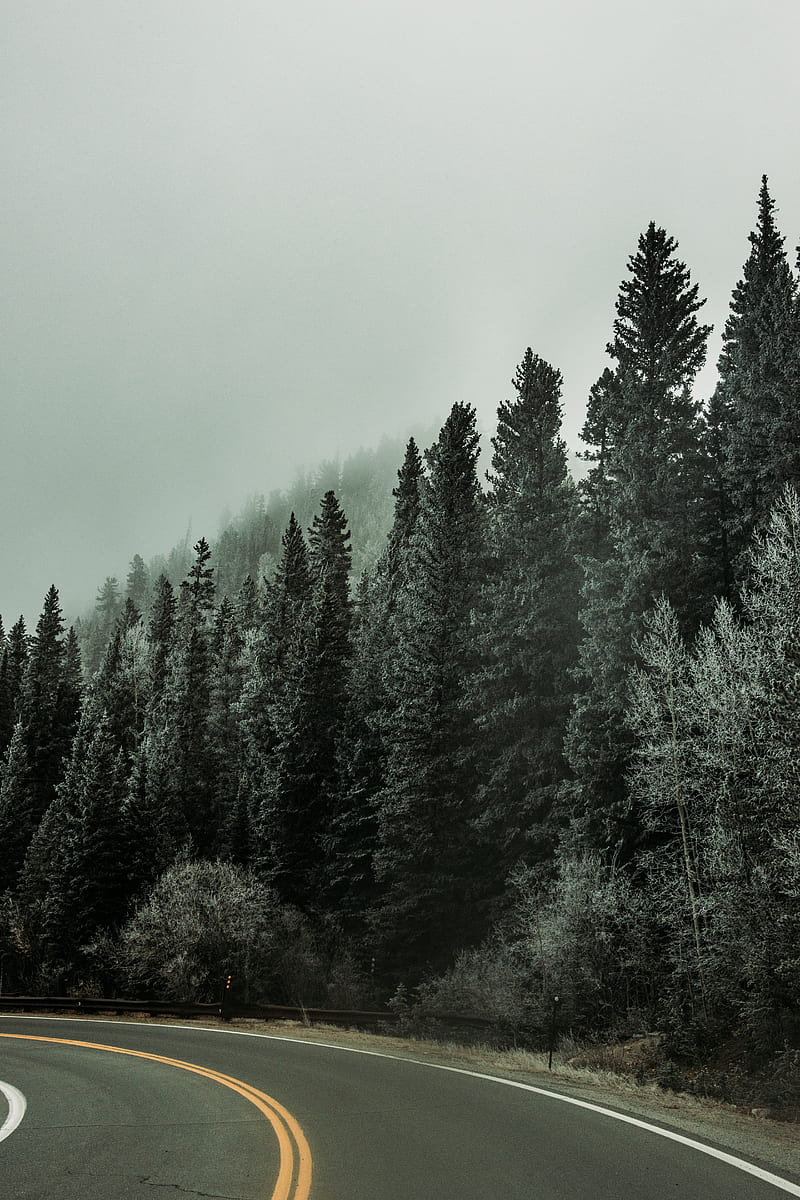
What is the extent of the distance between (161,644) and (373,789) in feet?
159

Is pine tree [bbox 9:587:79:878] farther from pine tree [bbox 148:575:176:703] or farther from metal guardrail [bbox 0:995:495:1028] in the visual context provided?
metal guardrail [bbox 0:995:495:1028]

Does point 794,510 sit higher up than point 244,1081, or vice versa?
point 794,510

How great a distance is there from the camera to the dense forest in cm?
2120

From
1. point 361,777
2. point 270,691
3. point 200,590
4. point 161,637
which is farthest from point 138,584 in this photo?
point 361,777

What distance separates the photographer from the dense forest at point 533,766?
2120 centimetres

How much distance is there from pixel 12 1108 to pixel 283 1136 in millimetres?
4235

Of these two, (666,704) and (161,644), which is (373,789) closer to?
(666,704)

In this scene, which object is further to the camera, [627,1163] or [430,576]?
[430,576]

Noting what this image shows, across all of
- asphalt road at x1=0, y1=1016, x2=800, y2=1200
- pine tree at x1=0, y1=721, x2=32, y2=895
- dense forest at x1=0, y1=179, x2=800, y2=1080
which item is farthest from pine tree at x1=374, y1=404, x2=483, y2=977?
pine tree at x1=0, y1=721, x2=32, y2=895

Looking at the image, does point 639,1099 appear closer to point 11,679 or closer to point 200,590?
point 200,590

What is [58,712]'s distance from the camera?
241 feet

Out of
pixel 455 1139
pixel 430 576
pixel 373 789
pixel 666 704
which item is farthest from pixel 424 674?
pixel 455 1139

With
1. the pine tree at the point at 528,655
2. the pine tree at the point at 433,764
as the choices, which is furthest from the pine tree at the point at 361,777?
the pine tree at the point at 528,655

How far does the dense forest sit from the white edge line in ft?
44.3
